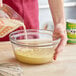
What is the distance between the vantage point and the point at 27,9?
4.36ft

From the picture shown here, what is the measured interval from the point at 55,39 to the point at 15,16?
222 mm

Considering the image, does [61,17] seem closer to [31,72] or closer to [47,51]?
[47,51]

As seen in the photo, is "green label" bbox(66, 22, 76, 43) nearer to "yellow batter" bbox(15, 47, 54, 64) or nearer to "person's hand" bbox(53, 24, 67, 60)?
"person's hand" bbox(53, 24, 67, 60)

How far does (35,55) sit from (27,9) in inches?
18.4

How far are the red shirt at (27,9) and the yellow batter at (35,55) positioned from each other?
0.40 metres

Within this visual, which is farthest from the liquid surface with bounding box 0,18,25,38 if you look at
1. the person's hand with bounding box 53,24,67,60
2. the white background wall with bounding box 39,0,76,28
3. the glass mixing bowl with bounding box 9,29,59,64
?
the white background wall with bounding box 39,0,76,28

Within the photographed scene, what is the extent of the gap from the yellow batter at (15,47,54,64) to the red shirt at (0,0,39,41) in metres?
0.40

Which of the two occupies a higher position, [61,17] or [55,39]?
[61,17]

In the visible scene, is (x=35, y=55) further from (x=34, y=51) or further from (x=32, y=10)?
(x=32, y=10)

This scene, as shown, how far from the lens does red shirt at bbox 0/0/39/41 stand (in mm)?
1309

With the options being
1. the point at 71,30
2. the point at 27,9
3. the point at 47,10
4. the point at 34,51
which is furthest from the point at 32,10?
the point at 47,10

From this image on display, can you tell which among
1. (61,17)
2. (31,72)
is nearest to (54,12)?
(61,17)

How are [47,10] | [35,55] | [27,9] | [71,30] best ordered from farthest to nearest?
[47,10], [27,9], [71,30], [35,55]

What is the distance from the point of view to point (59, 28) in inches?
41.1
